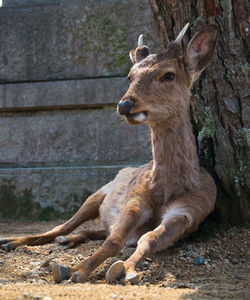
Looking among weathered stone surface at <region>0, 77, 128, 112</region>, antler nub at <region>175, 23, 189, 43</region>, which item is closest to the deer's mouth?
antler nub at <region>175, 23, 189, 43</region>

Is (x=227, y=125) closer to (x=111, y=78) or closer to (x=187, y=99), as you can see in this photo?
(x=187, y=99)

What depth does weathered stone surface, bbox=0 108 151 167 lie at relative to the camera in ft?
21.7

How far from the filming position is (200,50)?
4113 millimetres

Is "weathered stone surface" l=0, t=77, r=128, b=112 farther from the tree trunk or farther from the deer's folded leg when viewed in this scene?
the deer's folded leg

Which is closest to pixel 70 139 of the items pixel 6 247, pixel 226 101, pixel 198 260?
pixel 6 247

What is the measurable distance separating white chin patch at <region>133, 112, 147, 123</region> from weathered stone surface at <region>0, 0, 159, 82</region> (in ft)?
10.0

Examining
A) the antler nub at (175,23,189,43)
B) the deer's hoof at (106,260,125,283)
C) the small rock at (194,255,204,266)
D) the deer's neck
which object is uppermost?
the antler nub at (175,23,189,43)

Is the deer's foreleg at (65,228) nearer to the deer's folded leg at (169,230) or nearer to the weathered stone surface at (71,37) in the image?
the deer's folded leg at (169,230)

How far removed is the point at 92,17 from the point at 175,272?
4.73 m

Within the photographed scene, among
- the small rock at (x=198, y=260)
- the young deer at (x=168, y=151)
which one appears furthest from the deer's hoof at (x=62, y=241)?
the small rock at (x=198, y=260)

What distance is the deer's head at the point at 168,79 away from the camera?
3.88m

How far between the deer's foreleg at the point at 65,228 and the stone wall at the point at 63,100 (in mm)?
1136

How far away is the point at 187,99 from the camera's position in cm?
426

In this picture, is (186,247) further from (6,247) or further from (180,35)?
(180,35)
